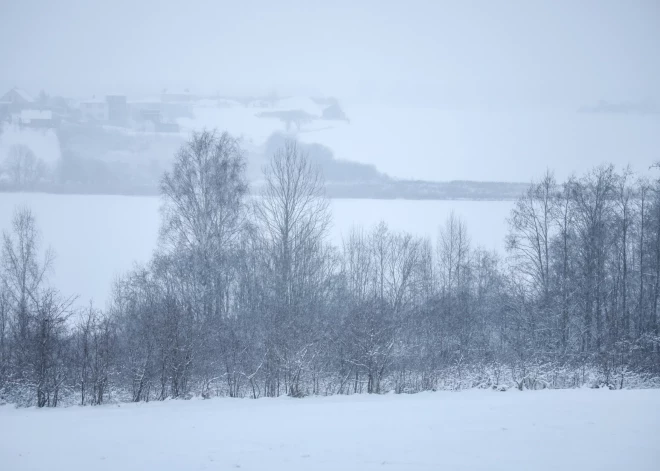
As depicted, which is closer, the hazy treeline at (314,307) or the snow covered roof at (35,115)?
the hazy treeline at (314,307)

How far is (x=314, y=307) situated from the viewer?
68.6 feet

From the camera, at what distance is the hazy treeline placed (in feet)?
50.3

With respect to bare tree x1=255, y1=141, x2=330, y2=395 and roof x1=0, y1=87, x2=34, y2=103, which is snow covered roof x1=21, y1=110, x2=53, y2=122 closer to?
roof x1=0, y1=87, x2=34, y2=103

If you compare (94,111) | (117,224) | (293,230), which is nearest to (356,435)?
(293,230)

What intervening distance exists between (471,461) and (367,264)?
21.8m

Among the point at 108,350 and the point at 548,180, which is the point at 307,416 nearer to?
the point at 108,350

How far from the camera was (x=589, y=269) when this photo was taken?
76.7 feet

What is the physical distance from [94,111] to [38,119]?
12.4 meters

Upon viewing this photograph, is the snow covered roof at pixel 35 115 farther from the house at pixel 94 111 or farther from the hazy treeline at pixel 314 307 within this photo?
the hazy treeline at pixel 314 307

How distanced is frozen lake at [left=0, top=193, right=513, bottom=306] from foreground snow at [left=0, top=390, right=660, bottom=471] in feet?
63.7

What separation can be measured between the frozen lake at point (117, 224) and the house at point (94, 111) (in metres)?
23.2

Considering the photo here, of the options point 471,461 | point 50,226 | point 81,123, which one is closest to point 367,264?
point 471,461

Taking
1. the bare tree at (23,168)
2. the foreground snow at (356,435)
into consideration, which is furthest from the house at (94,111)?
the foreground snow at (356,435)

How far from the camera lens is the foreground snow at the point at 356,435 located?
9.00 metres
